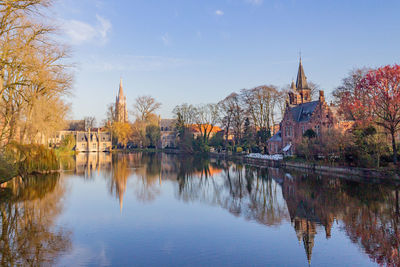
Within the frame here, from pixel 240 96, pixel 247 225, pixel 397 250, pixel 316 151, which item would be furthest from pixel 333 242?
pixel 240 96

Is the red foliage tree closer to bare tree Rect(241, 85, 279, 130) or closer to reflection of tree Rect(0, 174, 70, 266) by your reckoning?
bare tree Rect(241, 85, 279, 130)

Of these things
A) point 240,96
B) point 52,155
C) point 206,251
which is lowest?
point 206,251

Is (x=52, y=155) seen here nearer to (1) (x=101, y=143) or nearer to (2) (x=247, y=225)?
(2) (x=247, y=225)

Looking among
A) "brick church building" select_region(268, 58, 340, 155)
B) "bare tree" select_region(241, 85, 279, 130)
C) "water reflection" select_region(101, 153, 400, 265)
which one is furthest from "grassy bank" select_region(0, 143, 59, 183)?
"bare tree" select_region(241, 85, 279, 130)

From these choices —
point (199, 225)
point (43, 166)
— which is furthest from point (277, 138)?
point (199, 225)

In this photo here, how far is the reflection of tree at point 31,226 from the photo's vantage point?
8172 mm

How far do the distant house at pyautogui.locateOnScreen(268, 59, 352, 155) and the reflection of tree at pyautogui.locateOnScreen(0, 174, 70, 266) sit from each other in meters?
25.5

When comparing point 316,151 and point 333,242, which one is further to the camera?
point 316,151

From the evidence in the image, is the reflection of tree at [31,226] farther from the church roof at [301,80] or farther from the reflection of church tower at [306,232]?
the church roof at [301,80]

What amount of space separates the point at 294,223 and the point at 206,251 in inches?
170

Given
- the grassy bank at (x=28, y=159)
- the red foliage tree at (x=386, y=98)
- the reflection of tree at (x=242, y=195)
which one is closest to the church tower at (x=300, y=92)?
the red foliage tree at (x=386, y=98)

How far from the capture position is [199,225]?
39.0ft

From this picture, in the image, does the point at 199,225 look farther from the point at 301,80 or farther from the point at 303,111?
the point at 301,80

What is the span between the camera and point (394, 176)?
21.0m
